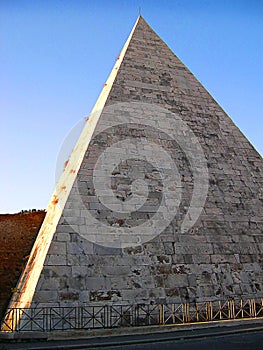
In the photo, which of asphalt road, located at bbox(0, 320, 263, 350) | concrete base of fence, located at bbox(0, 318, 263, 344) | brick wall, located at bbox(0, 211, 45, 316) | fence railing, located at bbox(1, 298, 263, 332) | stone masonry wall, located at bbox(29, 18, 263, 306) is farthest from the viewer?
brick wall, located at bbox(0, 211, 45, 316)

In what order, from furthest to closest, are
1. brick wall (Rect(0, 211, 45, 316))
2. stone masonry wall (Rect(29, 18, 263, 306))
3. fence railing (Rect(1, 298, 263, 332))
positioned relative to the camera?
brick wall (Rect(0, 211, 45, 316)), stone masonry wall (Rect(29, 18, 263, 306)), fence railing (Rect(1, 298, 263, 332))

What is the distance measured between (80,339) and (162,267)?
8.91ft

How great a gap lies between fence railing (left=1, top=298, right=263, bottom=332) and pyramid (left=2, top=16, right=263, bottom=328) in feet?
0.53

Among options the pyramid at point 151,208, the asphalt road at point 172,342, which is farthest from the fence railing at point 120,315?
the asphalt road at point 172,342

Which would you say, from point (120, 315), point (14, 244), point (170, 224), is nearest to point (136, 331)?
point (120, 315)

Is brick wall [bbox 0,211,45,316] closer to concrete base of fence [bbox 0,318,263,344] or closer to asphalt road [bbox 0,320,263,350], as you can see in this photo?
concrete base of fence [bbox 0,318,263,344]

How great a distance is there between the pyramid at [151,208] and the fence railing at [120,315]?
6.4 inches

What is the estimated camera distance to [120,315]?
858 centimetres

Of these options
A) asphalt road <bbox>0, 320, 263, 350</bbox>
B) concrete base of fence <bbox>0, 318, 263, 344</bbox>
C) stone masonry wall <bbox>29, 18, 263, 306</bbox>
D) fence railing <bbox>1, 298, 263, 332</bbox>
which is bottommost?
asphalt road <bbox>0, 320, 263, 350</bbox>

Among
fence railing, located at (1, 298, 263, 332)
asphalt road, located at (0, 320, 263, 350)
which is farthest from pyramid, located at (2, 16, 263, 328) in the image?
asphalt road, located at (0, 320, 263, 350)

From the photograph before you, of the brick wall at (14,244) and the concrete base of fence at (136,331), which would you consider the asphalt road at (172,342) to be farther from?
the brick wall at (14,244)

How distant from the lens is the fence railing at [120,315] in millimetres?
8156

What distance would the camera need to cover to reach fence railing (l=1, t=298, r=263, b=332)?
8.16 metres

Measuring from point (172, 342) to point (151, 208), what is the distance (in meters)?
3.86
